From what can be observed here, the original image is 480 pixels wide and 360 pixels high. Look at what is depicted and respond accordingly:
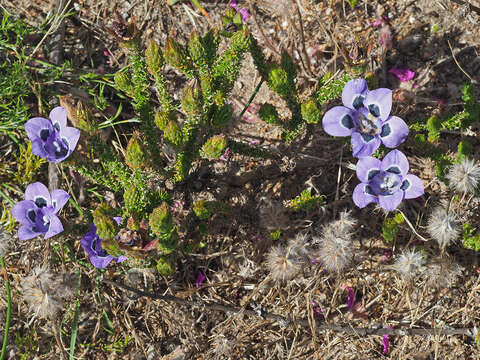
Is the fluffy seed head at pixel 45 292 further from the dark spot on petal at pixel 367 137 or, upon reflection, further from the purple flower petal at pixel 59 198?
the dark spot on petal at pixel 367 137

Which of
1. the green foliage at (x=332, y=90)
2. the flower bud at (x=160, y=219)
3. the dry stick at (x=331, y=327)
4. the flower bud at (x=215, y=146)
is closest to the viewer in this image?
the flower bud at (x=160, y=219)

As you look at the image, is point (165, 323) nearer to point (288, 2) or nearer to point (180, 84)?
point (180, 84)

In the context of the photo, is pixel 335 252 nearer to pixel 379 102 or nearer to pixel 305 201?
pixel 305 201

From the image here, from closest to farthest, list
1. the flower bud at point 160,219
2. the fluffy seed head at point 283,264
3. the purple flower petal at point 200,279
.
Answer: the flower bud at point 160,219
the fluffy seed head at point 283,264
the purple flower petal at point 200,279

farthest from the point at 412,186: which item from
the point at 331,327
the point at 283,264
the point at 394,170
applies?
the point at 331,327

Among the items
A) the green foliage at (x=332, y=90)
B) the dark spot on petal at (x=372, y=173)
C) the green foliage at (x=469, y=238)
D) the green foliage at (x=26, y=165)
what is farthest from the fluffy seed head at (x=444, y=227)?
the green foliage at (x=26, y=165)

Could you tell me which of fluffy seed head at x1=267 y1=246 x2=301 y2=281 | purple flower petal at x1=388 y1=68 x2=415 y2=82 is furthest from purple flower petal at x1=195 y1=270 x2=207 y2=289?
purple flower petal at x1=388 y1=68 x2=415 y2=82

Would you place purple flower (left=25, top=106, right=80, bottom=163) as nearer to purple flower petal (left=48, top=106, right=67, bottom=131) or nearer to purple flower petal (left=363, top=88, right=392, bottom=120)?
purple flower petal (left=48, top=106, right=67, bottom=131)
